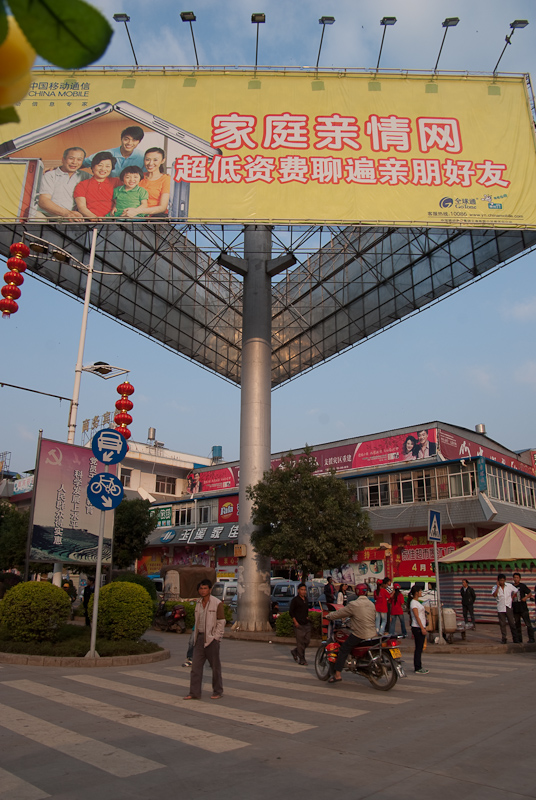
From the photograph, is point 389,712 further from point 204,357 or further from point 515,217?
point 204,357

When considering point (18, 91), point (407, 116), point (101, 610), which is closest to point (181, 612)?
point (101, 610)

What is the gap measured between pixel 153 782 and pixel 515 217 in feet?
58.1

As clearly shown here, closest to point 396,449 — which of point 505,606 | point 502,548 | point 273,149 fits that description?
point 502,548

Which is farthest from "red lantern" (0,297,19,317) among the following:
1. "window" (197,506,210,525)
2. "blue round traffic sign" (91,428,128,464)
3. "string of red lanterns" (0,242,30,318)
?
"window" (197,506,210,525)

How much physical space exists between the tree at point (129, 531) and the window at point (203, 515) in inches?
604

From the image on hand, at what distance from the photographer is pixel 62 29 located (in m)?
0.95

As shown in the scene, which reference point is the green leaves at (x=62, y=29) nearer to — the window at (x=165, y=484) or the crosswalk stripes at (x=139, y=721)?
the crosswalk stripes at (x=139, y=721)

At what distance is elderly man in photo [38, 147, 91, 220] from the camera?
712 inches

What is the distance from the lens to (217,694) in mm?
7762

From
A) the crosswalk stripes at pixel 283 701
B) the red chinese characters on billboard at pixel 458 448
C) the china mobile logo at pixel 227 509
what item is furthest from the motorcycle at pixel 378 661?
the china mobile logo at pixel 227 509

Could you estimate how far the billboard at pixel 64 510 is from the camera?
12906mm

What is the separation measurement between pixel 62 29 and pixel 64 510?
44.3 feet

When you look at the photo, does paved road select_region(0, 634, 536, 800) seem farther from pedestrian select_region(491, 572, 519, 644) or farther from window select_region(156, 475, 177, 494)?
window select_region(156, 475, 177, 494)

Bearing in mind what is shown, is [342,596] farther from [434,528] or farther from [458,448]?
[458,448]
